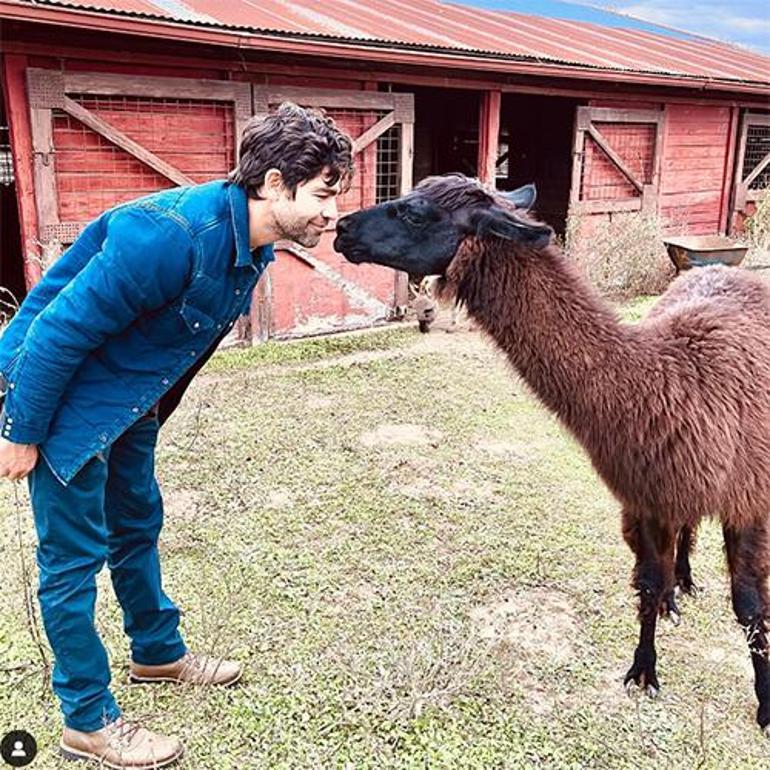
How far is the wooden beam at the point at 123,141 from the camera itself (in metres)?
6.19

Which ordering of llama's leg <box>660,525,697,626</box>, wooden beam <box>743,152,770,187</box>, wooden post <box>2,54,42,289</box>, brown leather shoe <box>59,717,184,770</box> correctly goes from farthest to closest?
1. wooden beam <box>743,152,770,187</box>
2. wooden post <box>2,54,42,289</box>
3. llama's leg <box>660,525,697,626</box>
4. brown leather shoe <box>59,717,184,770</box>

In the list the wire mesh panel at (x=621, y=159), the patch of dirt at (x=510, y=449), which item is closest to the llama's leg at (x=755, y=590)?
the patch of dirt at (x=510, y=449)

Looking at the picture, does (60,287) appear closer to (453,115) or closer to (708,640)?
(708,640)

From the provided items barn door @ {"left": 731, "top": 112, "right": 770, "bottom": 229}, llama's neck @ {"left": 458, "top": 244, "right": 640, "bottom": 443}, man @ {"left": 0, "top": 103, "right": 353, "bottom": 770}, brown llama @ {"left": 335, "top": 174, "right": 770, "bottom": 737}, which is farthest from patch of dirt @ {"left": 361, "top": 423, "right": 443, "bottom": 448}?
barn door @ {"left": 731, "top": 112, "right": 770, "bottom": 229}

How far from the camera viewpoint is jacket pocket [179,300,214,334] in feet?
6.89

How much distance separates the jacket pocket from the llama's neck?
3.04 feet

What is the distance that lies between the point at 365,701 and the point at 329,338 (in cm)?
552

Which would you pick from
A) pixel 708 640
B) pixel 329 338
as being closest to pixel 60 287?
pixel 708 640

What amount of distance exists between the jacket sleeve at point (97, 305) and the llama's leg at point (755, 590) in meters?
2.15

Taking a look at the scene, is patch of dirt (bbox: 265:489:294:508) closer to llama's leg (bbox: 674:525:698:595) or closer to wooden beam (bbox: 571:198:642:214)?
llama's leg (bbox: 674:525:698:595)

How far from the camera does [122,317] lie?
197 centimetres

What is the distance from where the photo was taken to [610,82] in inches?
393

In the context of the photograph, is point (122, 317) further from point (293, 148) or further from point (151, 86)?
point (151, 86)

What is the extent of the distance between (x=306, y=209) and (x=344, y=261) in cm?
622
